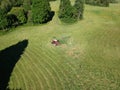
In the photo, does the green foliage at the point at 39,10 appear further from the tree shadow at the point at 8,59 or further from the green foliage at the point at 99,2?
the green foliage at the point at 99,2

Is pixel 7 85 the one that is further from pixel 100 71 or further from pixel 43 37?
pixel 43 37

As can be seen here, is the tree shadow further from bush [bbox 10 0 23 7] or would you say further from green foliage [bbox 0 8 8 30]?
bush [bbox 10 0 23 7]

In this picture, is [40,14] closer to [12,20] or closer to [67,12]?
[67,12]

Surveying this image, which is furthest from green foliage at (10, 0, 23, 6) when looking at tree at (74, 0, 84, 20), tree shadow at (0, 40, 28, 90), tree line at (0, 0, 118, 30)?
tree shadow at (0, 40, 28, 90)

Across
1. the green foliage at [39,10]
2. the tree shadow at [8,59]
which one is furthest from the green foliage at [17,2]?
the tree shadow at [8,59]

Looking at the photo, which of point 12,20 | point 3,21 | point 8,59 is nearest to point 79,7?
point 12,20

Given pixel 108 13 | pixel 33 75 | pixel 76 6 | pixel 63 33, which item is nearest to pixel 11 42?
pixel 63 33
